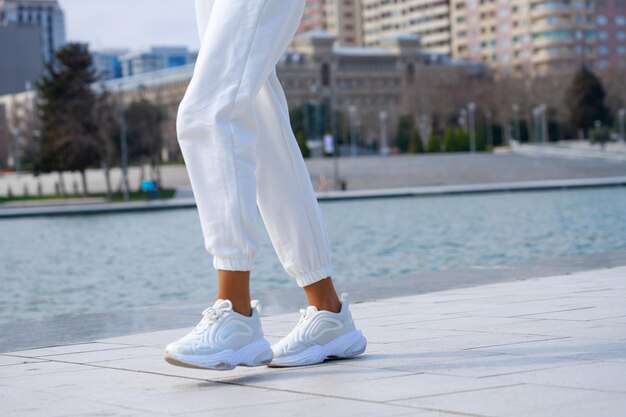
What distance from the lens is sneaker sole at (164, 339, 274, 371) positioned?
129 inches

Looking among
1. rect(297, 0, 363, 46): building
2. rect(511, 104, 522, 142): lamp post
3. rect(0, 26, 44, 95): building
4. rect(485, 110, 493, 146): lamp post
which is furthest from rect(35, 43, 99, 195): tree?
rect(297, 0, 363, 46): building

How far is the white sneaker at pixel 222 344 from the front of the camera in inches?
129

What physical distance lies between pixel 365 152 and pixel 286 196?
9719 cm

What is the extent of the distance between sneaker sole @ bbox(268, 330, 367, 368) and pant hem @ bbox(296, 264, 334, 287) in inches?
7.5

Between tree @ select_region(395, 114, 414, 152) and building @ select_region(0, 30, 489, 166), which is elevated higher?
building @ select_region(0, 30, 489, 166)

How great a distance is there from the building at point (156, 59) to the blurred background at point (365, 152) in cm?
47

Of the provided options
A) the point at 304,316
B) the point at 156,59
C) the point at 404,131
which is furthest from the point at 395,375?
the point at 156,59

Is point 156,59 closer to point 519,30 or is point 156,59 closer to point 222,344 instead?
point 519,30

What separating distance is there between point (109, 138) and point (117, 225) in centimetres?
2899

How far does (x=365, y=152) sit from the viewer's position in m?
101

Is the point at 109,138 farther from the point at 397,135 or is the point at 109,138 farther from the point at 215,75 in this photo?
the point at 215,75

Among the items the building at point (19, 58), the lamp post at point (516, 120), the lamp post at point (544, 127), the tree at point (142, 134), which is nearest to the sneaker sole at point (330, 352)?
the tree at point (142, 134)

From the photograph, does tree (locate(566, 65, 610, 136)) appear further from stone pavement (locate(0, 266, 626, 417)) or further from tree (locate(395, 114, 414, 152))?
stone pavement (locate(0, 266, 626, 417))

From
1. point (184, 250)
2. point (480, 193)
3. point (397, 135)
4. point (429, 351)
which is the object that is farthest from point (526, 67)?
point (429, 351)
